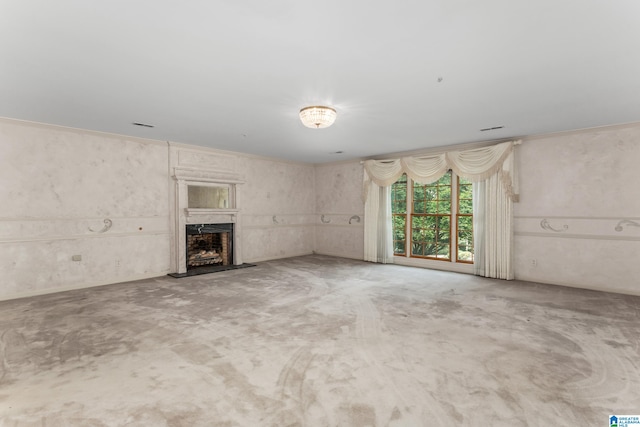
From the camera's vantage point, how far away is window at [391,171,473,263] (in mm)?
6266

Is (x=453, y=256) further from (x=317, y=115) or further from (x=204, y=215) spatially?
(x=204, y=215)

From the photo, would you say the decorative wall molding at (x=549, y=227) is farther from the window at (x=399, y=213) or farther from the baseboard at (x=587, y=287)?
the window at (x=399, y=213)

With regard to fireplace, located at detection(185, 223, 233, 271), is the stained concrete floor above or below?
below

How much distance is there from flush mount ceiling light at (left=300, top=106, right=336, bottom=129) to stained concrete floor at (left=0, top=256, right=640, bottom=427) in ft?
7.67

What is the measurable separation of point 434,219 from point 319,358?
477 centimetres

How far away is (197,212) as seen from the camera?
6293 millimetres

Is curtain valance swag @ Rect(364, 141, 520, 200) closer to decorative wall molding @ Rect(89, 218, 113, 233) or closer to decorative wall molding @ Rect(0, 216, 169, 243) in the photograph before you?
decorative wall molding @ Rect(0, 216, 169, 243)

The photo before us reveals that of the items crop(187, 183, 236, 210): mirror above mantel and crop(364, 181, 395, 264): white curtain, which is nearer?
crop(187, 183, 236, 210): mirror above mantel

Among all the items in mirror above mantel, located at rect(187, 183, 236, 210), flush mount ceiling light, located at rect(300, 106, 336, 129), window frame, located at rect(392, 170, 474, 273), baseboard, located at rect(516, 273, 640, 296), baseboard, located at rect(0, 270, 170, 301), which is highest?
flush mount ceiling light, located at rect(300, 106, 336, 129)

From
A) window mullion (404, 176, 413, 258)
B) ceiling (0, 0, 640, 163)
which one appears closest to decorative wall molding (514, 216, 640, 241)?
ceiling (0, 0, 640, 163)

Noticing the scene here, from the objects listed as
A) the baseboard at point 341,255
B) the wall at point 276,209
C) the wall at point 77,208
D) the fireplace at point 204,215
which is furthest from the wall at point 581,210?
the wall at point 77,208

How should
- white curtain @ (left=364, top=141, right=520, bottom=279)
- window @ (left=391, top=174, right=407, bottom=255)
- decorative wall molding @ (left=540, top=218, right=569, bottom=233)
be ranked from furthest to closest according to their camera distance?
window @ (left=391, top=174, right=407, bottom=255)
white curtain @ (left=364, top=141, right=520, bottom=279)
decorative wall molding @ (left=540, top=218, right=569, bottom=233)

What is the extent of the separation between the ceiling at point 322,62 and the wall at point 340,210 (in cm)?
331

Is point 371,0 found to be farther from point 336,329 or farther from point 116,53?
point 336,329
